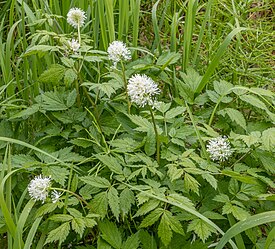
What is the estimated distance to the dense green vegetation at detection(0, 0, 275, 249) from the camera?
3.66 feet

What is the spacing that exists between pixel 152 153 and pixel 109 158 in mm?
111

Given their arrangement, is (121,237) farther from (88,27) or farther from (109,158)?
(88,27)

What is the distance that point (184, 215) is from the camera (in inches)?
45.7

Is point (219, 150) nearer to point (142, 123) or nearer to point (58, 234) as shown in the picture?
point (142, 123)

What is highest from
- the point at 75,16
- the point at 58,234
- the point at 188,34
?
the point at 75,16

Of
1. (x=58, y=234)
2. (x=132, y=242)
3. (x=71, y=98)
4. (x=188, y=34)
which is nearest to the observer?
(x=58, y=234)

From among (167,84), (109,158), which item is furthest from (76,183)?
(167,84)

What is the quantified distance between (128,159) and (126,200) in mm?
122

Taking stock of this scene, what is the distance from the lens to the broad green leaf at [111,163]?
1172mm

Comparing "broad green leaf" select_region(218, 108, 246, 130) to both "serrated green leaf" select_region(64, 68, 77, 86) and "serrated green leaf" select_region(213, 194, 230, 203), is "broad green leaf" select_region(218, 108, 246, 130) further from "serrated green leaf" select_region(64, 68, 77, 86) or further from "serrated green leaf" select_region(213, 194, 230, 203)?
"serrated green leaf" select_region(64, 68, 77, 86)

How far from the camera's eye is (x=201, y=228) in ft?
3.64

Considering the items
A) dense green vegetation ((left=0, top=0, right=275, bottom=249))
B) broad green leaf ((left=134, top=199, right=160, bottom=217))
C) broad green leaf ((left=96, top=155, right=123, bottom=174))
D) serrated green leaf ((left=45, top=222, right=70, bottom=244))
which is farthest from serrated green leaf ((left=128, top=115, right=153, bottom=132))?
serrated green leaf ((left=45, top=222, right=70, bottom=244))

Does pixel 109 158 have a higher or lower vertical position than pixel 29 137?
higher

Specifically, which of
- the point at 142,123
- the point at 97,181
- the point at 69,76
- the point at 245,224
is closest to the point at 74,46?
the point at 69,76
